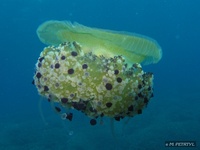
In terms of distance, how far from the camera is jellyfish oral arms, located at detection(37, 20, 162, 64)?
2.75 metres

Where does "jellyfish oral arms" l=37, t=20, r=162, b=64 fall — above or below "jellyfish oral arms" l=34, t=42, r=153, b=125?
above

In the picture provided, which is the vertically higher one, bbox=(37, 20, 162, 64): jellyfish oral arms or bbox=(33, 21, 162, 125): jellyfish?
bbox=(37, 20, 162, 64): jellyfish oral arms

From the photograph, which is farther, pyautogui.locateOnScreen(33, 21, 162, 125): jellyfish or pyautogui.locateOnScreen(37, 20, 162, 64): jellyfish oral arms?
pyautogui.locateOnScreen(37, 20, 162, 64): jellyfish oral arms

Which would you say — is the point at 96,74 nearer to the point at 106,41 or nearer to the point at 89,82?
the point at 89,82

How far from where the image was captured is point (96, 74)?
262 cm

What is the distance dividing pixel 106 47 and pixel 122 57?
0.75 ft

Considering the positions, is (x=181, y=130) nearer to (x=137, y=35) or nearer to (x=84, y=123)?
(x=84, y=123)

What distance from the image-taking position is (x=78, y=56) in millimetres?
2713

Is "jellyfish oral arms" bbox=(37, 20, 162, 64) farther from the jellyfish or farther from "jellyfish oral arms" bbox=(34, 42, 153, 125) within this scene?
"jellyfish oral arms" bbox=(34, 42, 153, 125)

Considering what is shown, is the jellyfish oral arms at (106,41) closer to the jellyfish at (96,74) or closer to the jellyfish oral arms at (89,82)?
the jellyfish at (96,74)

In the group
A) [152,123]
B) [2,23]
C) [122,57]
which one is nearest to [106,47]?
[122,57]

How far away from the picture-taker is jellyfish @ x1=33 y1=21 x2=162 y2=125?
103 inches

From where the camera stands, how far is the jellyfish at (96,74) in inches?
103

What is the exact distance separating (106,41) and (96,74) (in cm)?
41
